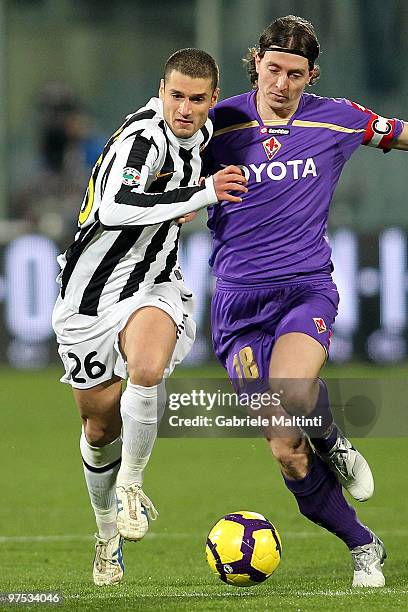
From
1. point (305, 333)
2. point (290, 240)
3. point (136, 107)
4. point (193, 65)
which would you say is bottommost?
point (136, 107)

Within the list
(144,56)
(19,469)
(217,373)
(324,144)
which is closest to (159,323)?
(324,144)

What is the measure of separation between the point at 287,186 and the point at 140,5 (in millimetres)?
14251

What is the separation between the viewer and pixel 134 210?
19.2 feet

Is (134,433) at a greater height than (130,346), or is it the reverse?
(130,346)

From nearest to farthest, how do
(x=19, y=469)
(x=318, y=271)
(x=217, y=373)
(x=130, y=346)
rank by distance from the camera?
1. (x=130, y=346)
2. (x=318, y=271)
3. (x=19, y=469)
4. (x=217, y=373)

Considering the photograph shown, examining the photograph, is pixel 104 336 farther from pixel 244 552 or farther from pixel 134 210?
→ pixel 244 552

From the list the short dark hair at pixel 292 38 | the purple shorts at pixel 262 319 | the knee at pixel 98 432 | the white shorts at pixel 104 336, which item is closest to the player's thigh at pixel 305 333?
the purple shorts at pixel 262 319

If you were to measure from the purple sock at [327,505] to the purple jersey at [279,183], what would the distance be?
93 centimetres

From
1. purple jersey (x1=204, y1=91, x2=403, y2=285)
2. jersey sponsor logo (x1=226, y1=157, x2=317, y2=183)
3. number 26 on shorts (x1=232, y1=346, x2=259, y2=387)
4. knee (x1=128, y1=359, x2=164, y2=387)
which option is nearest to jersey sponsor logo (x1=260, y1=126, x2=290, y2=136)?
purple jersey (x1=204, y1=91, x2=403, y2=285)

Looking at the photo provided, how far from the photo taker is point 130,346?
6008mm

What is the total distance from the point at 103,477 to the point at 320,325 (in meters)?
1.27

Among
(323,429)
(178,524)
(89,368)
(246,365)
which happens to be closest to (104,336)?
(89,368)

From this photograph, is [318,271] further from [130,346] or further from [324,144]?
[130,346]

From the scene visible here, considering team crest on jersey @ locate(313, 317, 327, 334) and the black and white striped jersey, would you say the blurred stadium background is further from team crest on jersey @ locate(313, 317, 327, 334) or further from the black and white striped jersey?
team crest on jersey @ locate(313, 317, 327, 334)
